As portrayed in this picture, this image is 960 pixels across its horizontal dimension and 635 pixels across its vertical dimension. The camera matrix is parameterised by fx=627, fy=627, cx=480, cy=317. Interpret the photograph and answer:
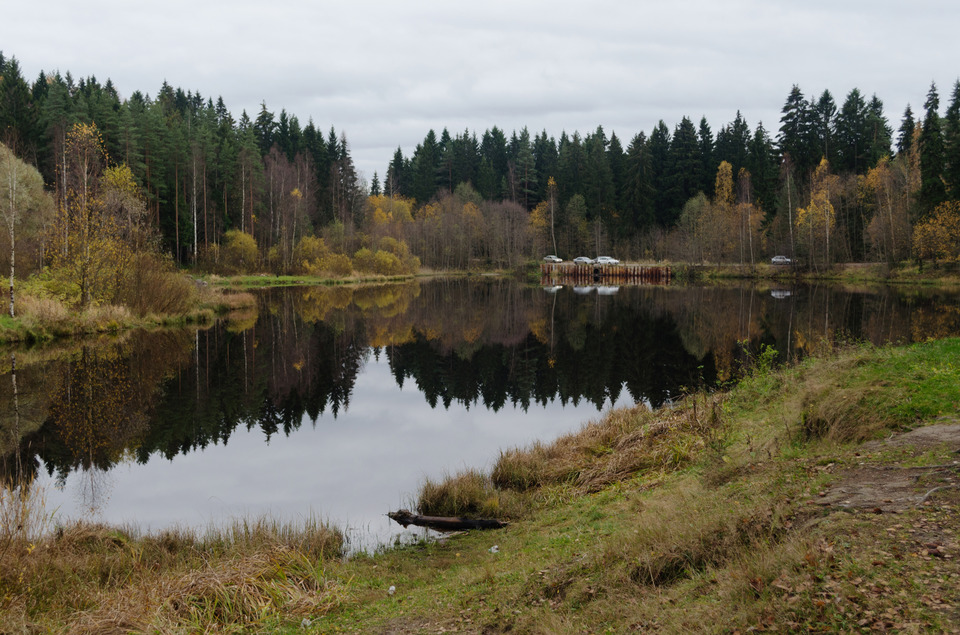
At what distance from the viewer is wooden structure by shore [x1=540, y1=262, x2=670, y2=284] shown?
279 feet

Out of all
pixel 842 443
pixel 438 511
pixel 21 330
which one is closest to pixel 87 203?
pixel 21 330

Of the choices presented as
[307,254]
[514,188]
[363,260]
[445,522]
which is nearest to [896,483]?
[445,522]

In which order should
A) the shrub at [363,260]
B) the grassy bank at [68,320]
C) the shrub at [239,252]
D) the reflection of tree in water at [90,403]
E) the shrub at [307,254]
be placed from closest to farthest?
the reflection of tree in water at [90,403] < the grassy bank at [68,320] < the shrub at [239,252] < the shrub at [307,254] < the shrub at [363,260]

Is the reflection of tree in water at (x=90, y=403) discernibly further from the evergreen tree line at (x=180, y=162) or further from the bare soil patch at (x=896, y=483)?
the evergreen tree line at (x=180, y=162)

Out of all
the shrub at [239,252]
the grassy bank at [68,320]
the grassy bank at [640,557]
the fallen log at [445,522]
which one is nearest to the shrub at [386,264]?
the shrub at [239,252]

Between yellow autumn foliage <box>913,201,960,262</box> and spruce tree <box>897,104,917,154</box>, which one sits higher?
spruce tree <box>897,104,917,154</box>

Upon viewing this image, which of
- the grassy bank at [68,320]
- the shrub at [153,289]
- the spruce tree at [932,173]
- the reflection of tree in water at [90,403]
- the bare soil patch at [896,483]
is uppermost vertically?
the spruce tree at [932,173]

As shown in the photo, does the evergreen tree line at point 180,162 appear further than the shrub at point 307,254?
No

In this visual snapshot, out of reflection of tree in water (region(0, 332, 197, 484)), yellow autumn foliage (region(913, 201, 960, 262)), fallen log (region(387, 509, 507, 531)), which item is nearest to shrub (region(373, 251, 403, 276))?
reflection of tree in water (region(0, 332, 197, 484))

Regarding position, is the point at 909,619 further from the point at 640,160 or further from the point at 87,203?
the point at 640,160

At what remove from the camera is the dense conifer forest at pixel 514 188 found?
60.3 meters

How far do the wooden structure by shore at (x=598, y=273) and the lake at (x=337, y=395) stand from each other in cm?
4445

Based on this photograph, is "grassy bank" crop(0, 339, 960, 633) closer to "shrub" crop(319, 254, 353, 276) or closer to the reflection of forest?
the reflection of forest

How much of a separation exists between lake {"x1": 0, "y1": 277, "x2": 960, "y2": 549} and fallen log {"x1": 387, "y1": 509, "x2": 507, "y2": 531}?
0.23 meters
